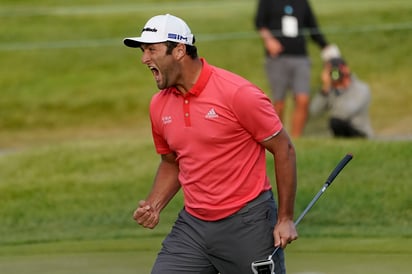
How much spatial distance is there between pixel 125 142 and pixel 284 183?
8765mm

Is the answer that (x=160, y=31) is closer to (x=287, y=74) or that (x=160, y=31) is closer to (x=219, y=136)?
(x=219, y=136)

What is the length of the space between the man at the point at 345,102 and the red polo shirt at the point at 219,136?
28.9 ft

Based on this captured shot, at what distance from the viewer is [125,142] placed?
15172 mm

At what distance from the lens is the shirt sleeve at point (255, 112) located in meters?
6.43

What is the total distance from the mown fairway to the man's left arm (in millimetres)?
2516

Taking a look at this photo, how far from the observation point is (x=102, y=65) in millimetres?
23984

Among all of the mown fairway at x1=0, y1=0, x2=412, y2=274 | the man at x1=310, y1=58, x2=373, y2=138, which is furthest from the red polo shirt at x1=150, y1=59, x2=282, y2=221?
the man at x1=310, y1=58, x2=373, y2=138

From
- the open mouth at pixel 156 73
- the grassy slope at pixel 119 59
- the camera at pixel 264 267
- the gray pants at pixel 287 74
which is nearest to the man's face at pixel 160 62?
the open mouth at pixel 156 73

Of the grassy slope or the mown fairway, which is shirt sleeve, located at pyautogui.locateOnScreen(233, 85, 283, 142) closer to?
the mown fairway

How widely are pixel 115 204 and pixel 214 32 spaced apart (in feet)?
42.0

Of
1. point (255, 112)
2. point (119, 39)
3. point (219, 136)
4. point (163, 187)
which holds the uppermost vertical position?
point (255, 112)

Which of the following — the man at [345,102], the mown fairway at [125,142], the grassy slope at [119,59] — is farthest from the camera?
the grassy slope at [119,59]

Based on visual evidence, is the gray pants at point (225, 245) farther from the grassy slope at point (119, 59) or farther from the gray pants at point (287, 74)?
the grassy slope at point (119, 59)

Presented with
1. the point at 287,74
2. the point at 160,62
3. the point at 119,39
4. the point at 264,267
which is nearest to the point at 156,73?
the point at 160,62
